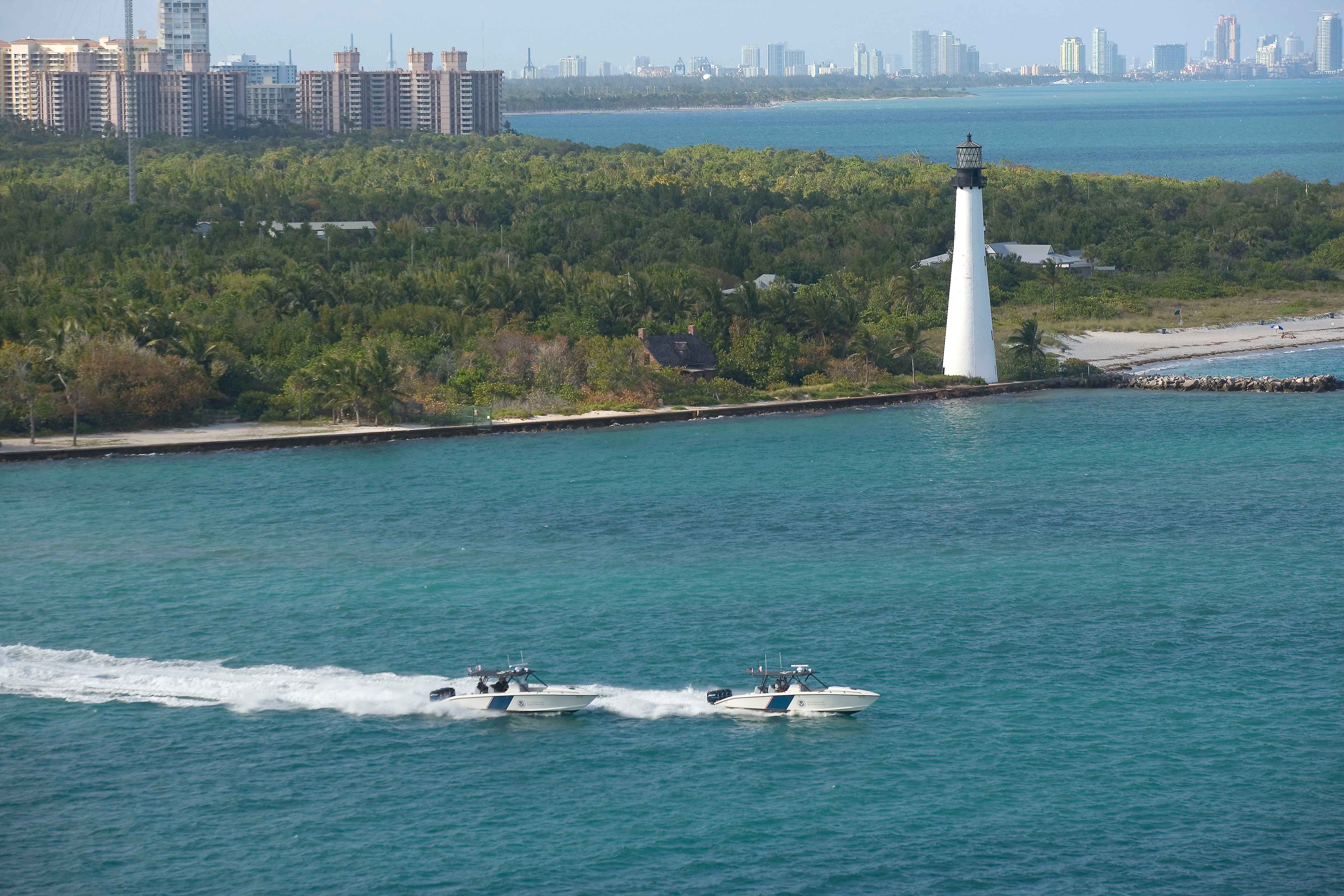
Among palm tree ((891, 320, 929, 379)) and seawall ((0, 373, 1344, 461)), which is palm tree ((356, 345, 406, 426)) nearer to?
seawall ((0, 373, 1344, 461))

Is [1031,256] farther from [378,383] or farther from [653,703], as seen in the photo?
[653,703]

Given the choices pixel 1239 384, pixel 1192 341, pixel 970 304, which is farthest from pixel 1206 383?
pixel 1192 341

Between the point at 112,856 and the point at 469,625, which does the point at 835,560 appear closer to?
the point at 469,625

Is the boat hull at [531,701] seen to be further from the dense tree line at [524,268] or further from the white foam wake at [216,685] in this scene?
the dense tree line at [524,268]

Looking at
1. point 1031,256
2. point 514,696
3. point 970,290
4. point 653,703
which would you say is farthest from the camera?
point 1031,256

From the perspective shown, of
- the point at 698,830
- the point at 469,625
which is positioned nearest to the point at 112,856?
the point at 698,830

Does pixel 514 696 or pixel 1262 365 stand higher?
pixel 1262 365

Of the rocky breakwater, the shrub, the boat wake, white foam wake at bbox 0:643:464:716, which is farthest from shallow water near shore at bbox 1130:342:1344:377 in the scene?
white foam wake at bbox 0:643:464:716
